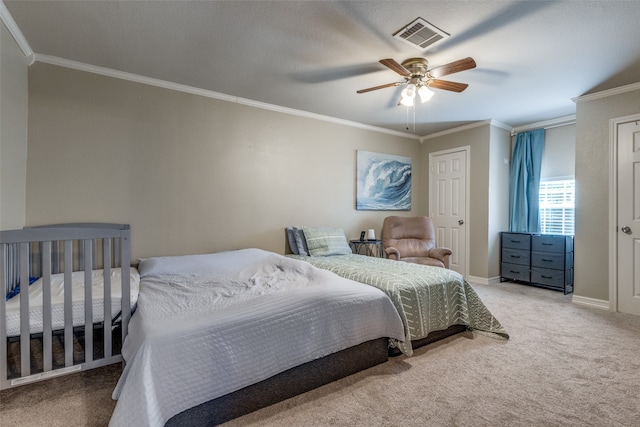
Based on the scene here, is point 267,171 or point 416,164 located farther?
point 416,164

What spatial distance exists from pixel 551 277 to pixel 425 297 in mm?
2890

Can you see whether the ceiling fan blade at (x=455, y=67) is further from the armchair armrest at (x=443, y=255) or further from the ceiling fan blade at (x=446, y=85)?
the armchair armrest at (x=443, y=255)

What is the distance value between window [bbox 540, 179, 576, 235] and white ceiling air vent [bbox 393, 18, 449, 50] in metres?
3.41

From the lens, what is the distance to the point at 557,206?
4340mm

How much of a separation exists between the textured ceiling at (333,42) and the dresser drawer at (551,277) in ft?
7.42

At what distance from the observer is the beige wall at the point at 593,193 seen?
10.9 ft

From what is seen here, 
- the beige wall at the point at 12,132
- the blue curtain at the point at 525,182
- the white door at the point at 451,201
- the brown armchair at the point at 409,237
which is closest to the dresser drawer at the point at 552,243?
the blue curtain at the point at 525,182

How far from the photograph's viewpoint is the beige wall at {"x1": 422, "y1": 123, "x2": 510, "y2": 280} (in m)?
4.44

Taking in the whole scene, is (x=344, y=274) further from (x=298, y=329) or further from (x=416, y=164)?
(x=416, y=164)

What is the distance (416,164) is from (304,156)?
2348 mm

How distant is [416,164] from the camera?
5.34 metres

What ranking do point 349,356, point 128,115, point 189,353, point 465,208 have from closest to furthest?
point 189,353 → point 349,356 → point 128,115 → point 465,208

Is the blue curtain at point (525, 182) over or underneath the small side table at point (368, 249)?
over

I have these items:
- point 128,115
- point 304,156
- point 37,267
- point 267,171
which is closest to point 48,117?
point 128,115
